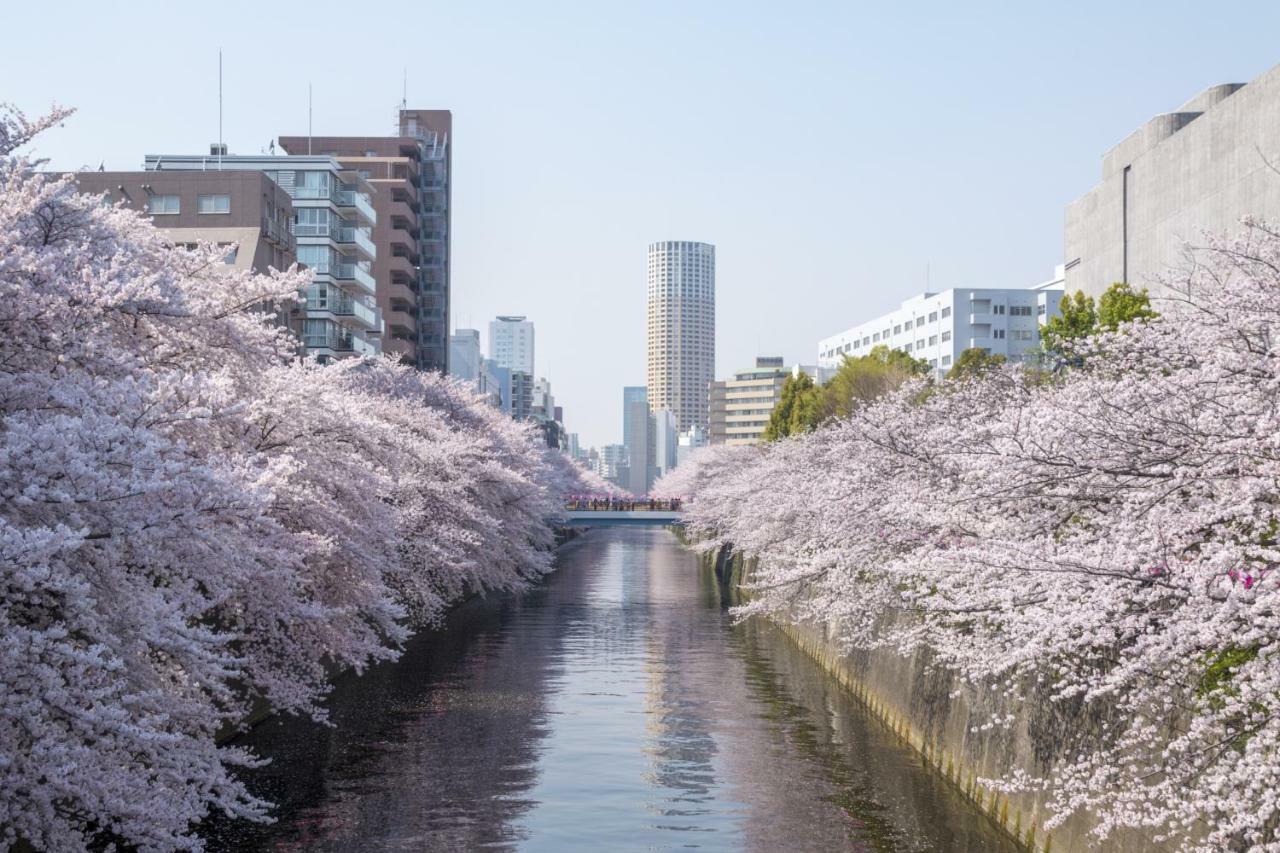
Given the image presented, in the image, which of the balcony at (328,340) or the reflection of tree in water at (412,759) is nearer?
the reflection of tree in water at (412,759)

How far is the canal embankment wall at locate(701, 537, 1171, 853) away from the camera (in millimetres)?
19250

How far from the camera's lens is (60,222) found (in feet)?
65.2

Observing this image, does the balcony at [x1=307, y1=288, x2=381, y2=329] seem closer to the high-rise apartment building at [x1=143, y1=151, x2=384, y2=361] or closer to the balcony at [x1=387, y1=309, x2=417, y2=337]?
the high-rise apartment building at [x1=143, y1=151, x2=384, y2=361]

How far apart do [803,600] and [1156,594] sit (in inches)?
1288

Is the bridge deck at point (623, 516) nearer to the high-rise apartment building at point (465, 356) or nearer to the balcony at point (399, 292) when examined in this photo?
the balcony at point (399, 292)

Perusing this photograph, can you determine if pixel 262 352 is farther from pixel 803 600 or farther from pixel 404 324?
pixel 404 324

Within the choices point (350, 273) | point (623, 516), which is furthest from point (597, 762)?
point (623, 516)

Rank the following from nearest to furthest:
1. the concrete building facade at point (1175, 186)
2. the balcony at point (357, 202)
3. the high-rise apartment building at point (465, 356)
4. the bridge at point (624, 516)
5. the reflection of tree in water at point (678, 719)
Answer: the reflection of tree in water at point (678, 719)
the concrete building facade at point (1175, 186)
the balcony at point (357, 202)
the bridge at point (624, 516)
the high-rise apartment building at point (465, 356)

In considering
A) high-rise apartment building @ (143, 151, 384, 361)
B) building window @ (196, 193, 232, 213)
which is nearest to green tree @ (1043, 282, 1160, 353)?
building window @ (196, 193, 232, 213)

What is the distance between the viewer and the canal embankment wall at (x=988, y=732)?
63.2ft

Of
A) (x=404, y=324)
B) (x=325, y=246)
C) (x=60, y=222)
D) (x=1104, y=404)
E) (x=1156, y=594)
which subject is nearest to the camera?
(x=1156, y=594)

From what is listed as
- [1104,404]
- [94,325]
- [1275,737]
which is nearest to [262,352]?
[94,325]

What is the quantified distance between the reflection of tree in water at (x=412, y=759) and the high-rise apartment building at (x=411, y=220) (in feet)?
258

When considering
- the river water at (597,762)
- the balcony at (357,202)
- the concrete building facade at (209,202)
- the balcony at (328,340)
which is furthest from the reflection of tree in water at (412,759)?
the balcony at (357,202)
